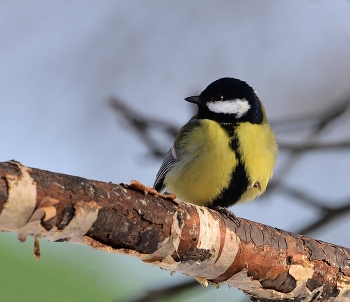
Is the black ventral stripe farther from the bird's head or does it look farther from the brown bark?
the brown bark

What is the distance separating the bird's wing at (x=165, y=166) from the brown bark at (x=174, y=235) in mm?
548

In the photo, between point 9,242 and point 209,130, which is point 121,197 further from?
point 209,130

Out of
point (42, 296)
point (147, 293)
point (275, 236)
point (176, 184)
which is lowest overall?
point (42, 296)

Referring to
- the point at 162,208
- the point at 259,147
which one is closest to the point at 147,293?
the point at 162,208

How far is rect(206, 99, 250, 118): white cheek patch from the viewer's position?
1831mm

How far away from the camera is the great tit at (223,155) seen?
1660mm

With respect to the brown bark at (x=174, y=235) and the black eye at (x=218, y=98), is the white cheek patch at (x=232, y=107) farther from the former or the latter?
the brown bark at (x=174, y=235)

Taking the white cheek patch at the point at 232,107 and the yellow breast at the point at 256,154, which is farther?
the white cheek patch at the point at 232,107

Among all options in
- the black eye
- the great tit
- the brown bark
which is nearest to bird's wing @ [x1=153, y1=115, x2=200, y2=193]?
the great tit

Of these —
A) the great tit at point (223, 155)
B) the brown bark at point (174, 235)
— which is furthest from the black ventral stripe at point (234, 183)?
the brown bark at point (174, 235)

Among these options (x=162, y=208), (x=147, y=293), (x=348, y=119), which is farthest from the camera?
(x=348, y=119)

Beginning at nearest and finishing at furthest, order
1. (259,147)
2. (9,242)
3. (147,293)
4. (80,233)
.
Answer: (80,233)
(9,242)
(147,293)
(259,147)

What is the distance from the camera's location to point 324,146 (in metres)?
1.81

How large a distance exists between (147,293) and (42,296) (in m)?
0.33
